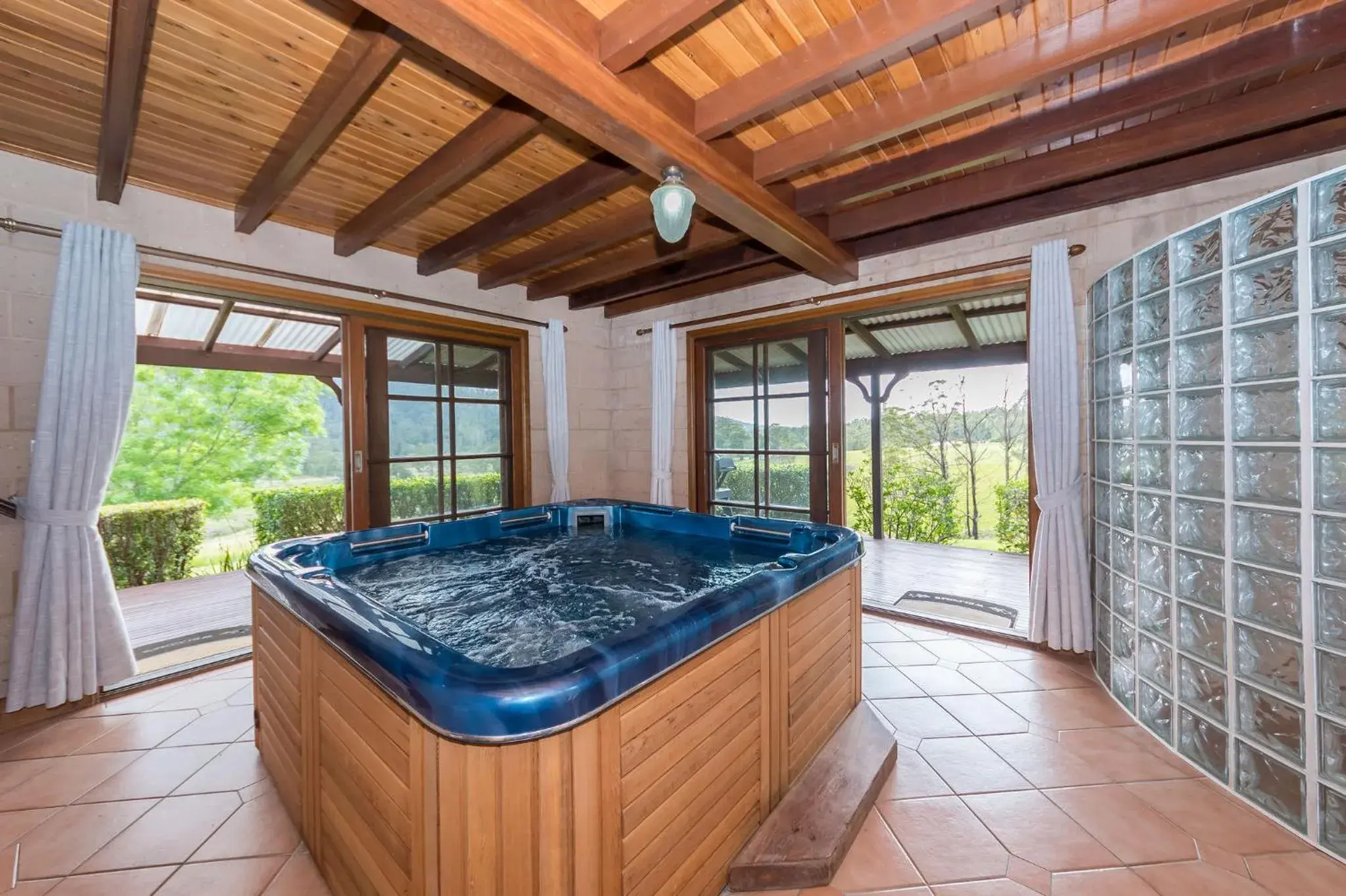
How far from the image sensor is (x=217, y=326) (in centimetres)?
451

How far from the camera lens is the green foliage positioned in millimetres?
5426

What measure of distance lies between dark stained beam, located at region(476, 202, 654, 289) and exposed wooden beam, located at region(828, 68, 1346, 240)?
1.04 metres

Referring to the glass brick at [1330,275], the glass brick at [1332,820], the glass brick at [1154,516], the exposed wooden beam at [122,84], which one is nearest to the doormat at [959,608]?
the glass brick at [1154,516]

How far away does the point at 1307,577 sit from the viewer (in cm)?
141

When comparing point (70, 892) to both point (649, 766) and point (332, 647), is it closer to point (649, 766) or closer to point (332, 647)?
point (332, 647)

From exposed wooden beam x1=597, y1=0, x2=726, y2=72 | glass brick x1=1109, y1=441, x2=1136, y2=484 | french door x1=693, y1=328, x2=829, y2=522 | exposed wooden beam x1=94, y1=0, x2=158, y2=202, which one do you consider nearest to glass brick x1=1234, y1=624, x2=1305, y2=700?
glass brick x1=1109, y1=441, x2=1136, y2=484

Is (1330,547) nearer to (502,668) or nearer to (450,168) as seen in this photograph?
(502,668)

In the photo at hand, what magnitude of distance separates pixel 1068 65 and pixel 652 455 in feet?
9.93

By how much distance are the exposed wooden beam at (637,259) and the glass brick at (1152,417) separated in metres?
1.85

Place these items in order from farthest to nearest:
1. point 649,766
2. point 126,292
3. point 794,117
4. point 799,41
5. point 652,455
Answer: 1. point 652,455
2. point 126,292
3. point 794,117
4. point 799,41
5. point 649,766

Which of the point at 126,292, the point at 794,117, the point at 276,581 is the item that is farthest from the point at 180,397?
the point at 794,117

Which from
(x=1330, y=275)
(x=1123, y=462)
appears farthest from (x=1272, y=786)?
(x=1330, y=275)

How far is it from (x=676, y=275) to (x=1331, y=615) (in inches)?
120

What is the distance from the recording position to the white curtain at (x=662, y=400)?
3.88 metres
